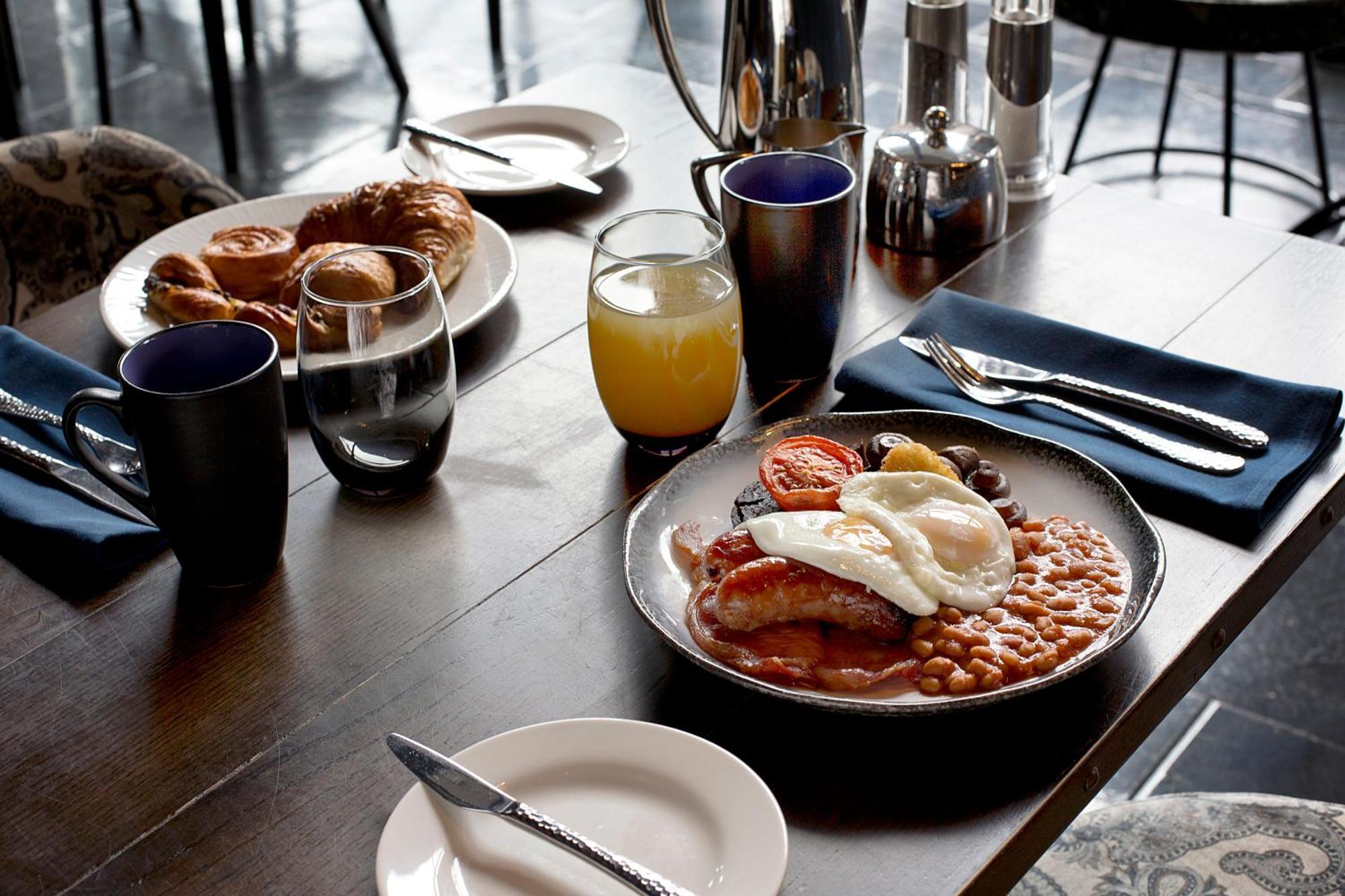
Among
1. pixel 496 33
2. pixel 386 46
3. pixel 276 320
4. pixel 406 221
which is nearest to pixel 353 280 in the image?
pixel 276 320

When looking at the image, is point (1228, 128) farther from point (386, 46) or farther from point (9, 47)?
point (9, 47)

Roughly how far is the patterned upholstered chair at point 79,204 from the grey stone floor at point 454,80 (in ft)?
4.43

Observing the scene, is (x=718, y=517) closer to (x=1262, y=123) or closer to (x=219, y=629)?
(x=219, y=629)

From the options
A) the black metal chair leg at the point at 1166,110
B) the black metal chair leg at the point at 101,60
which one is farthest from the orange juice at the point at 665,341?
the black metal chair leg at the point at 101,60

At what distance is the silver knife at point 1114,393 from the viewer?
1.01 m

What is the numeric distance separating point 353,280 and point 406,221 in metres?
0.24

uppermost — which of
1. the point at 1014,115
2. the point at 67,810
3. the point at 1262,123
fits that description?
the point at 1014,115

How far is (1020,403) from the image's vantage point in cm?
108

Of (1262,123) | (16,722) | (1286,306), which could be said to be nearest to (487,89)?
(1262,123)

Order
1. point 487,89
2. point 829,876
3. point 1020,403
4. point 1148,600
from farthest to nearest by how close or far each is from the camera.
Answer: point 487,89 → point 1020,403 → point 1148,600 → point 829,876

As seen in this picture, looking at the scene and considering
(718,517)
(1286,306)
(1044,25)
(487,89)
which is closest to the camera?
(718,517)

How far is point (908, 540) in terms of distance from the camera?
812 millimetres

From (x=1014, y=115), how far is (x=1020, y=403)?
0.48 metres

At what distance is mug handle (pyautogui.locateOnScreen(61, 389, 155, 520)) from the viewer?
34.3 inches
